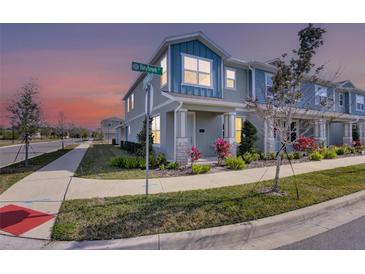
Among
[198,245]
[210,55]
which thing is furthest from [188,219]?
[210,55]

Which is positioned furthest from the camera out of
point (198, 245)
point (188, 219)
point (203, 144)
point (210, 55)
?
point (203, 144)

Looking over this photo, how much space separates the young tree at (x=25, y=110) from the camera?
10.3 metres

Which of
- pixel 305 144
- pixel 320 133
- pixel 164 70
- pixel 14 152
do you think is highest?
pixel 164 70

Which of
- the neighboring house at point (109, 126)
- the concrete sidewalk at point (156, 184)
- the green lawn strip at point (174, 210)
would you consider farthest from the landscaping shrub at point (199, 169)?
the neighboring house at point (109, 126)

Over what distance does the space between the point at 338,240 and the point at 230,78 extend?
1201cm

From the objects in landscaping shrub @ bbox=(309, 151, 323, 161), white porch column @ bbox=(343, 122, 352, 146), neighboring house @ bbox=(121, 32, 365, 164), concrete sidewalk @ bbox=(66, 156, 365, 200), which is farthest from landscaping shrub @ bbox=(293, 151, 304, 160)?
white porch column @ bbox=(343, 122, 352, 146)

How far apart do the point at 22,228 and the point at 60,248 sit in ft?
3.88

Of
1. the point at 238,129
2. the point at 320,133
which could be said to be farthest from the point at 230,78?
→ the point at 320,133

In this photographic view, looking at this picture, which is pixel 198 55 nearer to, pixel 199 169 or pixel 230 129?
pixel 230 129

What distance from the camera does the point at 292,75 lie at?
18.0 feet

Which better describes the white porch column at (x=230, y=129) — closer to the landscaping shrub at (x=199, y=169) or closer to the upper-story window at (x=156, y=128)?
the landscaping shrub at (x=199, y=169)

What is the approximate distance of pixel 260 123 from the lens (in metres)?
14.1

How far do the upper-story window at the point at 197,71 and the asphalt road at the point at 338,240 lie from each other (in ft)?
30.6

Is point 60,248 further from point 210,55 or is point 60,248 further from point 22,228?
point 210,55
